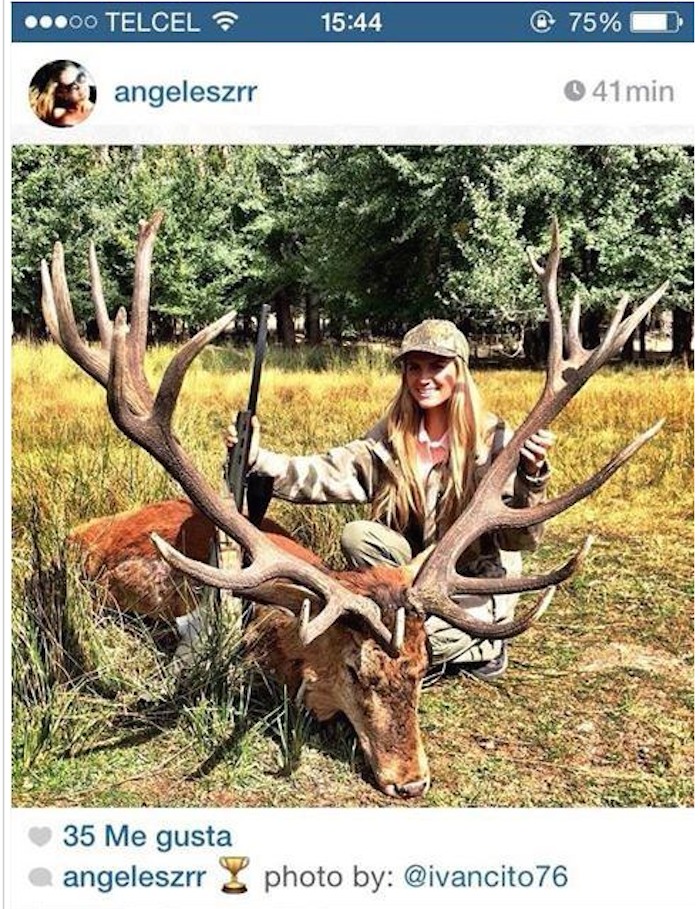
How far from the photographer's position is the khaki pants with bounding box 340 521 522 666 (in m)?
4.27

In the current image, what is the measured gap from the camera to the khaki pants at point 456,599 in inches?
168

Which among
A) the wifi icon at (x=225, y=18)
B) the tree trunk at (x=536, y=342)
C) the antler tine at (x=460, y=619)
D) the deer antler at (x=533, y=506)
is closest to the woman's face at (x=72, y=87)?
the wifi icon at (x=225, y=18)

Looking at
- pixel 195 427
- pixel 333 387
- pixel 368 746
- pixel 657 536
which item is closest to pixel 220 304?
pixel 333 387

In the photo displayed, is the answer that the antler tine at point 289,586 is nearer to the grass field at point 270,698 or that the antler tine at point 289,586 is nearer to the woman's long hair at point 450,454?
the grass field at point 270,698

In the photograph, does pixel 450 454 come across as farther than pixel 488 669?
No

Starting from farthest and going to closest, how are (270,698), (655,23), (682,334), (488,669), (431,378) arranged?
1. (682,334)
2. (488,669)
3. (431,378)
4. (270,698)
5. (655,23)

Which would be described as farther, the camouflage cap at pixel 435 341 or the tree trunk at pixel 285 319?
the tree trunk at pixel 285 319

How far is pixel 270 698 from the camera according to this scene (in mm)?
4039
